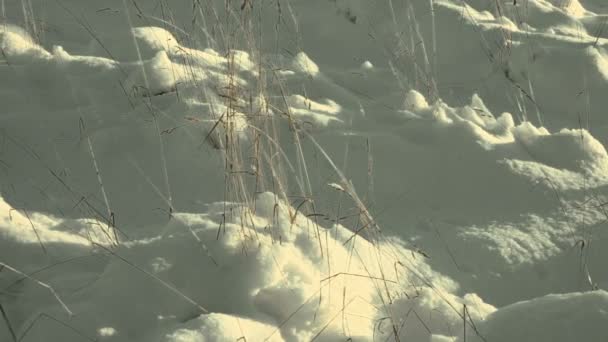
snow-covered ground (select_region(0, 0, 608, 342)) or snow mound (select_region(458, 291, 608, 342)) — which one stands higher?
snow mound (select_region(458, 291, 608, 342))

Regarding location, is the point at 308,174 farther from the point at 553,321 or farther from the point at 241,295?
the point at 553,321

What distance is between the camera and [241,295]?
5.27ft

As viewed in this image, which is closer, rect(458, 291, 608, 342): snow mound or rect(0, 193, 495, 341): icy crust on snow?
rect(458, 291, 608, 342): snow mound

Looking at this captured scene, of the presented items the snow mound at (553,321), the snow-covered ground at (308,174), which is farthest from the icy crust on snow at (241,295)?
the snow mound at (553,321)

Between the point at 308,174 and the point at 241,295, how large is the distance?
76cm

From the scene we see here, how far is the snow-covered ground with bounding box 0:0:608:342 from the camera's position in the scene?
5.24 ft

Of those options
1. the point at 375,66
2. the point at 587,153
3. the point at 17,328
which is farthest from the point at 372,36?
the point at 17,328

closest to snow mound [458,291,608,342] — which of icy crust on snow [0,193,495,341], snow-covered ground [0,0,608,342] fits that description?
snow-covered ground [0,0,608,342]

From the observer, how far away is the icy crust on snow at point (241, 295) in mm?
1537

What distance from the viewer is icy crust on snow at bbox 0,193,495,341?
1.54m

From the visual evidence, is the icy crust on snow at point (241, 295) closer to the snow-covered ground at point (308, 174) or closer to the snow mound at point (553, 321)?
the snow-covered ground at point (308, 174)

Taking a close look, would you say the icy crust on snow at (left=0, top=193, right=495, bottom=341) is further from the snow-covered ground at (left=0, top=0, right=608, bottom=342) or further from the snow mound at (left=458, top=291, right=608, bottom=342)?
the snow mound at (left=458, top=291, right=608, bottom=342)

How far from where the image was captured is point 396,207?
222 centimetres

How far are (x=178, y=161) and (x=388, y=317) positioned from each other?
3.34 ft
